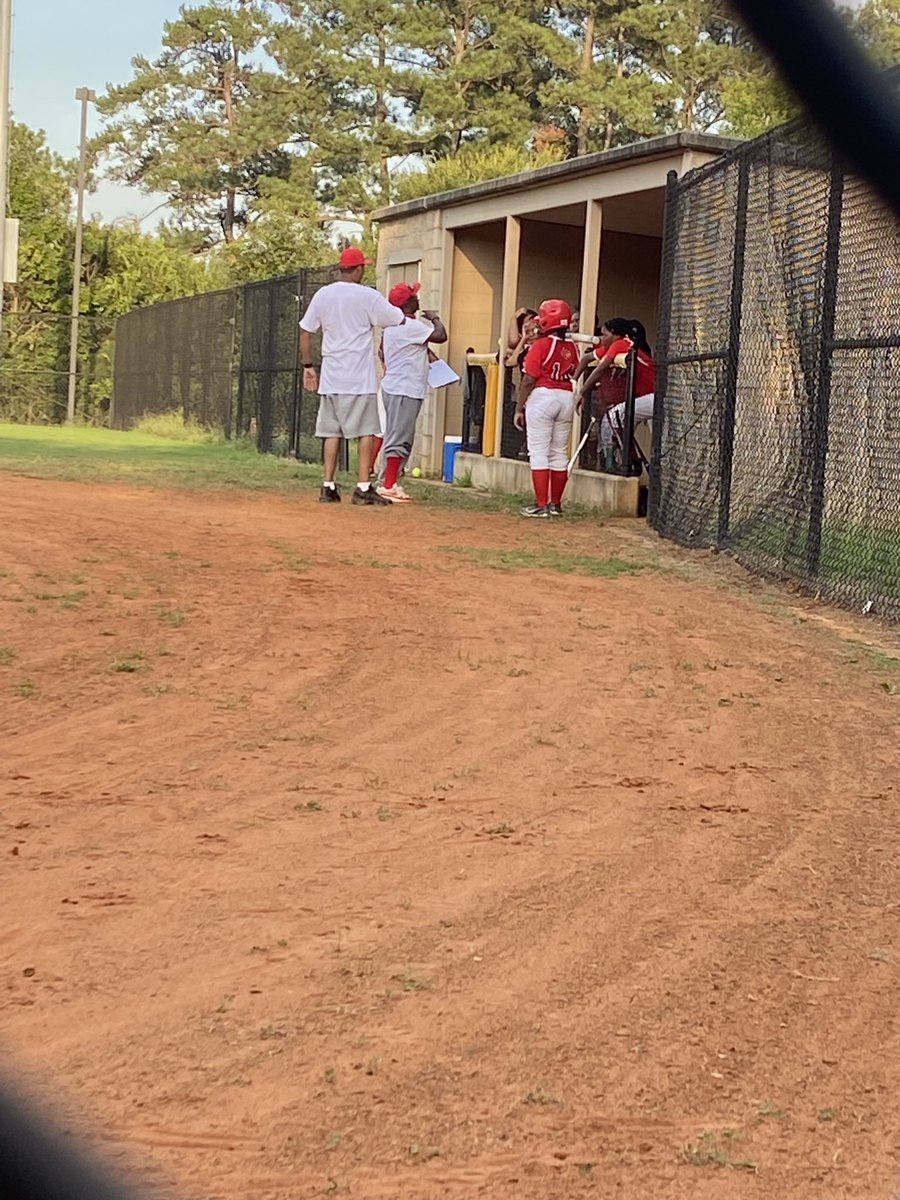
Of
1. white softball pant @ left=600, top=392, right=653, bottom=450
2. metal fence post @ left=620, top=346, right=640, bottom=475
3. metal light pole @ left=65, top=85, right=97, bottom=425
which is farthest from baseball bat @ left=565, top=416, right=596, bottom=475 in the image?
metal light pole @ left=65, top=85, right=97, bottom=425

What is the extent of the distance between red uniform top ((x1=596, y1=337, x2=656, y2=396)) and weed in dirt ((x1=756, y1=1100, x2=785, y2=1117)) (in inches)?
443

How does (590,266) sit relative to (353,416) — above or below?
above

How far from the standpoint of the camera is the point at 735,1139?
2.46 meters

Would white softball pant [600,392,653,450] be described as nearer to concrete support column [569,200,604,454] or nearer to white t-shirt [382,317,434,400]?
concrete support column [569,200,604,454]

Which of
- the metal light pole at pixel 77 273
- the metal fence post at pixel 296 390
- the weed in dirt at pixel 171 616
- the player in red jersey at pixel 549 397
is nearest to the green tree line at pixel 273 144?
the metal light pole at pixel 77 273

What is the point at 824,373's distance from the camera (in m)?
8.23

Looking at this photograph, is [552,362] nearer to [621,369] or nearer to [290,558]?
[621,369]

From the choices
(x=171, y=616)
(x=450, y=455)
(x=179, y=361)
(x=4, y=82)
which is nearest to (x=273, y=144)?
(x=179, y=361)

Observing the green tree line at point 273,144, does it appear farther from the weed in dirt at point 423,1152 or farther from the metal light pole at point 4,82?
the weed in dirt at point 423,1152

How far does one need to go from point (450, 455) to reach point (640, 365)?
16.2 ft

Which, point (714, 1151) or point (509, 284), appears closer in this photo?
point (714, 1151)

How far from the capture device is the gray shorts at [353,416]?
1336 centimetres

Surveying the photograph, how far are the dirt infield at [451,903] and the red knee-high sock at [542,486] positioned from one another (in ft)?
19.8

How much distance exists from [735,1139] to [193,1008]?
3.24 feet
